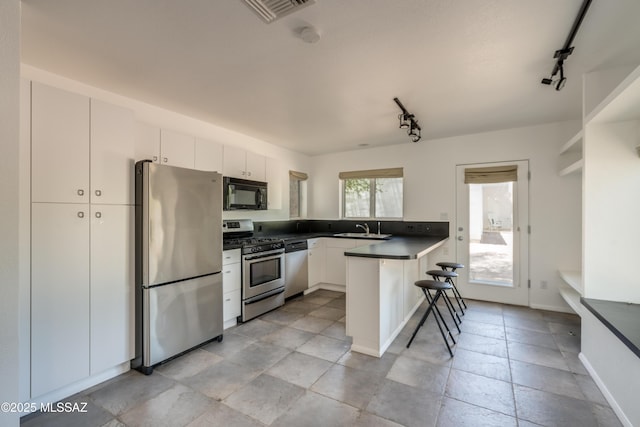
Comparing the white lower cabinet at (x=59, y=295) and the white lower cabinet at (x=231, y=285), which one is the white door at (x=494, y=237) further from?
the white lower cabinet at (x=59, y=295)

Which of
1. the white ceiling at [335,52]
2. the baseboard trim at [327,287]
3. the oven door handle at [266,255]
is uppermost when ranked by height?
the white ceiling at [335,52]

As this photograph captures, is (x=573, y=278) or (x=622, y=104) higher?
(x=622, y=104)

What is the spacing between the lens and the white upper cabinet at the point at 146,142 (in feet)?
8.66

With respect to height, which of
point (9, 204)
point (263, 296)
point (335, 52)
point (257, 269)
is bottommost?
point (263, 296)

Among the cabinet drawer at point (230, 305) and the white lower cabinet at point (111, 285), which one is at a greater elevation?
the white lower cabinet at point (111, 285)

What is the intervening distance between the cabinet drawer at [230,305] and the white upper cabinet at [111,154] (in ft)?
4.44

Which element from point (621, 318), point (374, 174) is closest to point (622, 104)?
point (621, 318)

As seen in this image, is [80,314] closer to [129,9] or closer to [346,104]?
[129,9]

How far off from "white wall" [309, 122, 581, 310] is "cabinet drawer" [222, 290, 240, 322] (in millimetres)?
2872

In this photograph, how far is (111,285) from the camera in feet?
7.14

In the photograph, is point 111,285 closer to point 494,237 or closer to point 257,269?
point 257,269

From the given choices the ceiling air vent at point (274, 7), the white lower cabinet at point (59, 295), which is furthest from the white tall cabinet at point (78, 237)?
the ceiling air vent at point (274, 7)

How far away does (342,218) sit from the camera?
5.22 m

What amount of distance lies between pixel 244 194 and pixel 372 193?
7.54 feet
